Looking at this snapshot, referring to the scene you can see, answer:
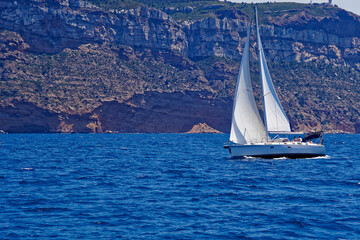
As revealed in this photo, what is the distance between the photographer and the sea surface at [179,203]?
2053 centimetres

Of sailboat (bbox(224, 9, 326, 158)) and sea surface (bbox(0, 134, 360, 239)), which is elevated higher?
sailboat (bbox(224, 9, 326, 158))

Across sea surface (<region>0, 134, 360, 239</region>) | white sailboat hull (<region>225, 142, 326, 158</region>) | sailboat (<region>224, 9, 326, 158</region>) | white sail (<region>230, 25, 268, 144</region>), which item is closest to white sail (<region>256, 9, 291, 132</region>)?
sailboat (<region>224, 9, 326, 158</region>)

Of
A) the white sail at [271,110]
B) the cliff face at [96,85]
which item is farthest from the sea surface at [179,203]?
the cliff face at [96,85]

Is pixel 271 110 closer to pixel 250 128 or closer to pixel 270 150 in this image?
pixel 250 128

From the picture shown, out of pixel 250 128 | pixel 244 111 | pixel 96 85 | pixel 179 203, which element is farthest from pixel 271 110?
pixel 96 85

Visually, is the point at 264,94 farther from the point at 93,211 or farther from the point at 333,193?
the point at 93,211

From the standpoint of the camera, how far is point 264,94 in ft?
167

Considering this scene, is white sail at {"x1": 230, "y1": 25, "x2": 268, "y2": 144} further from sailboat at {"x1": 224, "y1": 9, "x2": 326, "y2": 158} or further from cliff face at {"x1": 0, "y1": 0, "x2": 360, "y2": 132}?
cliff face at {"x1": 0, "y1": 0, "x2": 360, "y2": 132}

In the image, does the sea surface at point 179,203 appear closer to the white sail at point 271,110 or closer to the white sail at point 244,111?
the white sail at point 244,111

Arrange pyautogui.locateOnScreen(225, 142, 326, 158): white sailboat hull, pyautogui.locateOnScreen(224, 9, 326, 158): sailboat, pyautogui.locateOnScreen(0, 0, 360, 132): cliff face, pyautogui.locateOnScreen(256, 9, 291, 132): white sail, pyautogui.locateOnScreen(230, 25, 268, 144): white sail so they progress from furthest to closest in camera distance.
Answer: pyautogui.locateOnScreen(0, 0, 360, 132): cliff face < pyautogui.locateOnScreen(256, 9, 291, 132): white sail < pyautogui.locateOnScreen(230, 25, 268, 144): white sail < pyautogui.locateOnScreen(224, 9, 326, 158): sailboat < pyautogui.locateOnScreen(225, 142, 326, 158): white sailboat hull

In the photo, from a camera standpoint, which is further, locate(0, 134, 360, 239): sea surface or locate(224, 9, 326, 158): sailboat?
locate(224, 9, 326, 158): sailboat

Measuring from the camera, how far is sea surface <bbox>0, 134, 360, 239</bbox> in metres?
20.5

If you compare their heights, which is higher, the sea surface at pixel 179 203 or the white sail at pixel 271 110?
the white sail at pixel 271 110

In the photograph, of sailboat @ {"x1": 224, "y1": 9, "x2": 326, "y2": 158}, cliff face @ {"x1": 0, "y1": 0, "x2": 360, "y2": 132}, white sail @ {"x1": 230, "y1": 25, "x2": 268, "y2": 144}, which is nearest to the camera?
sailboat @ {"x1": 224, "y1": 9, "x2": 326, "y2": 158}
